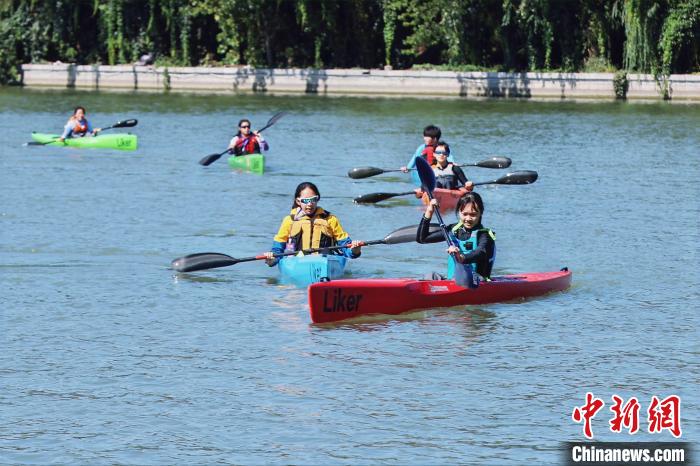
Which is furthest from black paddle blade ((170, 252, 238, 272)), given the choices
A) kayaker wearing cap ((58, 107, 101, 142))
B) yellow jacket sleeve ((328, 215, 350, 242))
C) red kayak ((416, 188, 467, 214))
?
kayaker wearing cap ((58, 107, 101, 142))

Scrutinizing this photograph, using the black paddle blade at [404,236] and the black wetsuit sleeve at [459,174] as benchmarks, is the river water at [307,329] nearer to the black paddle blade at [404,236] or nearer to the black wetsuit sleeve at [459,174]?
the black wetsuit sleeve at [459,174]

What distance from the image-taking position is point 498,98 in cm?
5116

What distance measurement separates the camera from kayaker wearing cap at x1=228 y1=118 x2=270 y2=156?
31.0 metres

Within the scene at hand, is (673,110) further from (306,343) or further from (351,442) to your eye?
(351,442)

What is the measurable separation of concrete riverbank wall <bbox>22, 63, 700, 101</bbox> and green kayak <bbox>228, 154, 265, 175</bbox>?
22.4m

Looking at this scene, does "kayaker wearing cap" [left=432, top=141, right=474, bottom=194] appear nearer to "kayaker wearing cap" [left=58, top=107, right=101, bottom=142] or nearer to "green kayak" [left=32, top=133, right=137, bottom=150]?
"green kayak" [left=32, top=133, right=137, bottom=150]

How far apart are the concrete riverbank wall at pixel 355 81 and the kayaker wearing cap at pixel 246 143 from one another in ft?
72.5

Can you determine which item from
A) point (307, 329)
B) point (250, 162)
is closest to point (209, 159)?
point (250, 162)

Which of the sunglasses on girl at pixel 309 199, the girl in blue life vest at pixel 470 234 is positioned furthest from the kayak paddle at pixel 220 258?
the girl in blue life vest at pixel 470 234

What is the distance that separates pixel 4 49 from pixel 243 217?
38027 millimetres

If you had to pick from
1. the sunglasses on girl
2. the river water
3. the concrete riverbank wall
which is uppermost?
the concrete riverbank wall

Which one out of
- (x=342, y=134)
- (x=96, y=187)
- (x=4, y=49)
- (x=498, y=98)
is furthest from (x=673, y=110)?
(x=4, y=49)

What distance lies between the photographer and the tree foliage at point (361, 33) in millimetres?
50219

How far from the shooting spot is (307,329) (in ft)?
50.3
